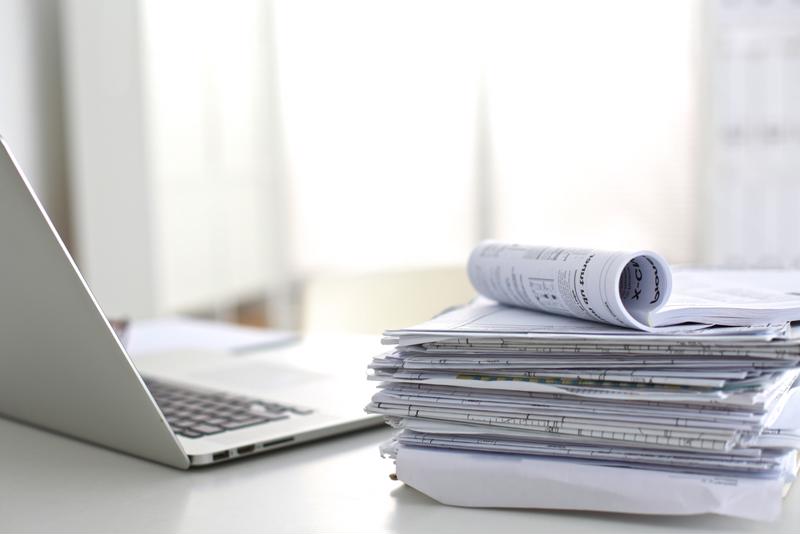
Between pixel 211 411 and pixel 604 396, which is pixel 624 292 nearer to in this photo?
pixel 604 396

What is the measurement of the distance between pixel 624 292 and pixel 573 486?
0.13 metres

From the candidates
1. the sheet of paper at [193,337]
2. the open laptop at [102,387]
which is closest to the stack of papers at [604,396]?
the open laptop at [102,387]

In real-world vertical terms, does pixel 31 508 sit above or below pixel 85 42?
below

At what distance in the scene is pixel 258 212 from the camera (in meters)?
3.73

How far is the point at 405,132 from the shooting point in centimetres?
390

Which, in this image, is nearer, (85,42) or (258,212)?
(85,42)

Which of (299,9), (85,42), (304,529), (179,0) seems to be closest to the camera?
(304,529)

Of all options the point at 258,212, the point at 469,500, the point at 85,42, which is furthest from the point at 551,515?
the point at 258,212

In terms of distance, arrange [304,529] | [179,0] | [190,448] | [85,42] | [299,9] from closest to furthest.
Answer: [304,529], [190,448], [85,42], [179,0], [299,9]

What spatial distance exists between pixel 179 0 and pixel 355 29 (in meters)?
0.81

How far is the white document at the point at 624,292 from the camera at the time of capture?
59 centimetres

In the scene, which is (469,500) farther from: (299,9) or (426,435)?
(299,9)

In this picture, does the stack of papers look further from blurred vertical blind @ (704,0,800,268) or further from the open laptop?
blurred vertical blind @ (704,0,800,268)

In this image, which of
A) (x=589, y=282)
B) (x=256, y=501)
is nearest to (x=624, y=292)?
(x=589, y=282)
